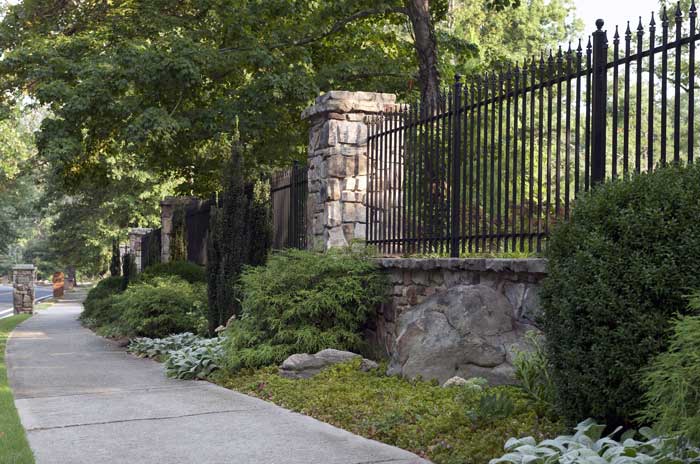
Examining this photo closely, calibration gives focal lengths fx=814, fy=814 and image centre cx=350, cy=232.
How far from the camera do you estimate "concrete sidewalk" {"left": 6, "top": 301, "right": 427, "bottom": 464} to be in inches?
214

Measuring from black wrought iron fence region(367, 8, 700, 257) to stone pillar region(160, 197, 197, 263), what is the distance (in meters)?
10.9

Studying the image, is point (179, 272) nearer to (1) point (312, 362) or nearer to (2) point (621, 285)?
(1) point (312, 362)

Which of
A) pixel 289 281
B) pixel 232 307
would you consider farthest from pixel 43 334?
pixel 289 281

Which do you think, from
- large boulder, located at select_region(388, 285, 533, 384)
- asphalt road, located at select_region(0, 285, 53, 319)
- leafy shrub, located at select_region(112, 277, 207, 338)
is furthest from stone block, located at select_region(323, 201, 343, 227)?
asphalt road, located at select_region(0, 285, 53, 319)

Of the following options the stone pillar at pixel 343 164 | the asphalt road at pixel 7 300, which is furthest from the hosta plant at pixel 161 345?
the asphalt road at pixel 7 300

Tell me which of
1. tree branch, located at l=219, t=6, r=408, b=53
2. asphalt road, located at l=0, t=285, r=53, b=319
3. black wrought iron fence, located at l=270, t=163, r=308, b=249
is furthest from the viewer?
asphalt road, located at l=0, t=285, r=53, b=319

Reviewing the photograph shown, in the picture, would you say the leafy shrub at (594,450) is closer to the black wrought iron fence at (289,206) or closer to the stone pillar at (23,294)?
the black wrought iron fence at (289,206)

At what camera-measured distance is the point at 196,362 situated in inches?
390

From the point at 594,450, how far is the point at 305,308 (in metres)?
5.07

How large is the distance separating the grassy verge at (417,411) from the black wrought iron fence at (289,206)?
4330 mm

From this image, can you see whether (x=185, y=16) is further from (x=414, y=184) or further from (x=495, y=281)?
(x=495, y=281)

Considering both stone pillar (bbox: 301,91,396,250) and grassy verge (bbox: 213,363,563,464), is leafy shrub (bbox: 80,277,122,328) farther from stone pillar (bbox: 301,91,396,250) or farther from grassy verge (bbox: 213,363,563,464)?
grassy verge (bbox: 213,363,563,464)

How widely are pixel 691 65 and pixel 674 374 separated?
2.83 metres

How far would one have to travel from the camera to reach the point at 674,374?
12.5ft
